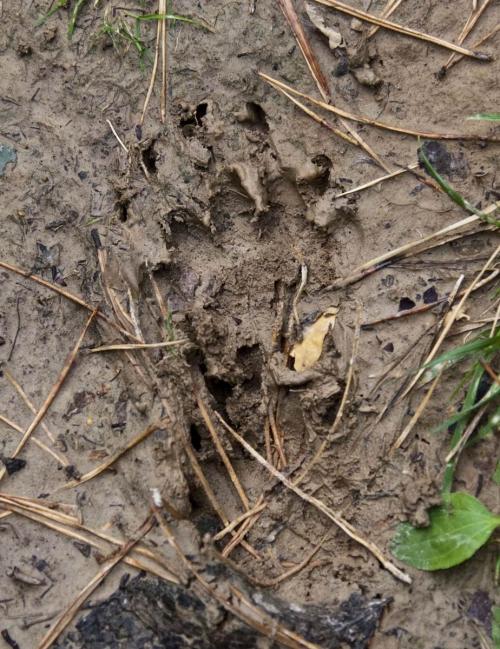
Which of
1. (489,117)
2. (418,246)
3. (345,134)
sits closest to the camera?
(489,117)

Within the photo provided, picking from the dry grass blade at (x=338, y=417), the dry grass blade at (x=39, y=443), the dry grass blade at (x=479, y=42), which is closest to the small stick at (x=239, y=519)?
the dry grass blade at (x=338, y=417)

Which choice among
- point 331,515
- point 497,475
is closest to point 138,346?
point 331,515

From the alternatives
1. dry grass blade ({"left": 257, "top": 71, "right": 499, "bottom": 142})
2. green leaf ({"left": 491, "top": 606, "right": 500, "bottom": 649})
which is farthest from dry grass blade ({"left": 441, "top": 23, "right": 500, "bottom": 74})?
green leaf ({"left": 491, "top": 606, "right": 500, "bottom": 649})

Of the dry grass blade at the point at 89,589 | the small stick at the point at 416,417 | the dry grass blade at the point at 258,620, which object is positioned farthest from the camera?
the small stick at the point at 416,417

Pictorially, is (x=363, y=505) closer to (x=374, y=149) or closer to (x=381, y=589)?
(x=381, y=589)

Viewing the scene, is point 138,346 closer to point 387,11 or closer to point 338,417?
point 338,417

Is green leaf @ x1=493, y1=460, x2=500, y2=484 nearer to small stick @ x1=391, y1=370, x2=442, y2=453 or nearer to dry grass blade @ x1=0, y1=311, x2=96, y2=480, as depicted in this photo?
small stick @ x1=391, y1=370, x2=442, y2=453

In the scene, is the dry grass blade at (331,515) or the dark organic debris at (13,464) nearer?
the dry grass blade at (331,515)

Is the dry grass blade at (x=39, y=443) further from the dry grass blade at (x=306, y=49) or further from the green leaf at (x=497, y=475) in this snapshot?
the dry grass blade at (x=306, y=49)
